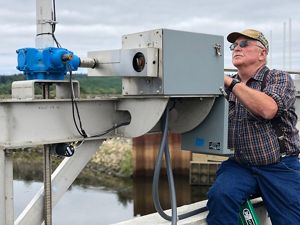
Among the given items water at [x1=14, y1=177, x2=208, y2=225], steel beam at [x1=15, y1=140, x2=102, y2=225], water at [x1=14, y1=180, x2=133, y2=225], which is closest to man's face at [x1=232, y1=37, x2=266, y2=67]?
steel beam at [x1=15, y1=140, x2=102, y2=225]

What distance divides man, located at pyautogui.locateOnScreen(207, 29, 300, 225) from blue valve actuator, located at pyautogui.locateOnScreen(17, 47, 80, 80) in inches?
43.8

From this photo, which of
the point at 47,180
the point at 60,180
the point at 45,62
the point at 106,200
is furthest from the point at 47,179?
the point at 106,200

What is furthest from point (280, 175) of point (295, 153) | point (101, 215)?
point (101, 215)

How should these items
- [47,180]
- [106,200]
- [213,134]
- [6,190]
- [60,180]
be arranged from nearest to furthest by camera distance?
[6,190]
[47,180]
[60,180]
[213,134]
[106,200]

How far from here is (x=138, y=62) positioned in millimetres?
3277

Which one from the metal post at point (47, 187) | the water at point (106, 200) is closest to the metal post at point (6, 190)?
the metal post at point (47, 187)

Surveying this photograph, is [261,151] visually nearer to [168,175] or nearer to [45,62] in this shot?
[168,175]

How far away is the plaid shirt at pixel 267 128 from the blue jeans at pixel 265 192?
0.09 m

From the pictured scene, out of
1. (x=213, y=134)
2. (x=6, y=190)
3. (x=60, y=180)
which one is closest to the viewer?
(x=6, y=190)

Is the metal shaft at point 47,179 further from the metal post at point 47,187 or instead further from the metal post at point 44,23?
the metal post at point 44,23

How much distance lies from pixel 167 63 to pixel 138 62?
0.71 ft

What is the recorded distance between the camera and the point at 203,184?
25656 millimetres

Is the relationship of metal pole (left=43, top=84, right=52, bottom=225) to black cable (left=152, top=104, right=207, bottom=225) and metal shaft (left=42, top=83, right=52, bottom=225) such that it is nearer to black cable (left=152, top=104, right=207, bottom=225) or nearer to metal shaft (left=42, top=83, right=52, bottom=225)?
metal shaft (left=42, top=83, right=52, bottom=225)

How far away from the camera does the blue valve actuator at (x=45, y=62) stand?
10.4 ft
